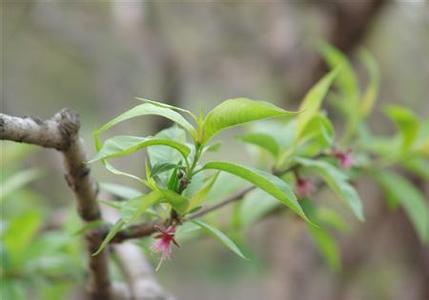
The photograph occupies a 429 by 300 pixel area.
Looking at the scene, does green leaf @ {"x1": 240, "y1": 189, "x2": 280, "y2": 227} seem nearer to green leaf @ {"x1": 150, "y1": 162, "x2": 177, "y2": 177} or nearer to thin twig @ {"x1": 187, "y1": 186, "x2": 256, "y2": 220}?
thin twig @ {"x1": 187, "y1": 186, "x2": 256, "y2": 220}

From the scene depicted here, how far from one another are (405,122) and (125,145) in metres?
0.44

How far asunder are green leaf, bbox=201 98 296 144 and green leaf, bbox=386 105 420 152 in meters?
0.34

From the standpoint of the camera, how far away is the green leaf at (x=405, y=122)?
0.75 meters

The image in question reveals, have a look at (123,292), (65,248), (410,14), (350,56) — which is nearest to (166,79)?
(350,56)

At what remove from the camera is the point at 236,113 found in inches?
17.8

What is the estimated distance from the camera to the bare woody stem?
0.45 metres

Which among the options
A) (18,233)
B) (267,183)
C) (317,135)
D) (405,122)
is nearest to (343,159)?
(317,135)

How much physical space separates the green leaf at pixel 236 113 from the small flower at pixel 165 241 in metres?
0.07

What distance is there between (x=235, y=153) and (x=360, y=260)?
0.80m

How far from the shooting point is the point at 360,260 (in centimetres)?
241

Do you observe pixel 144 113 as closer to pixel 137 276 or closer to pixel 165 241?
pixel 165 241

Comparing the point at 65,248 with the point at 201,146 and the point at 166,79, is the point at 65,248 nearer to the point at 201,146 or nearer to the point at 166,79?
the point at 201,146

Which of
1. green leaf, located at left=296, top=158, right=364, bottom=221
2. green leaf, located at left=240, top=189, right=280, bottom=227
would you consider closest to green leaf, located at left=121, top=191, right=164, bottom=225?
green leaf, located at left=296, top=158, right=364, bottom=221

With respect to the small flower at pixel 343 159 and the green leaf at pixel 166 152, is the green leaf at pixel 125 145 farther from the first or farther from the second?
the small flower at pixel 343 159
